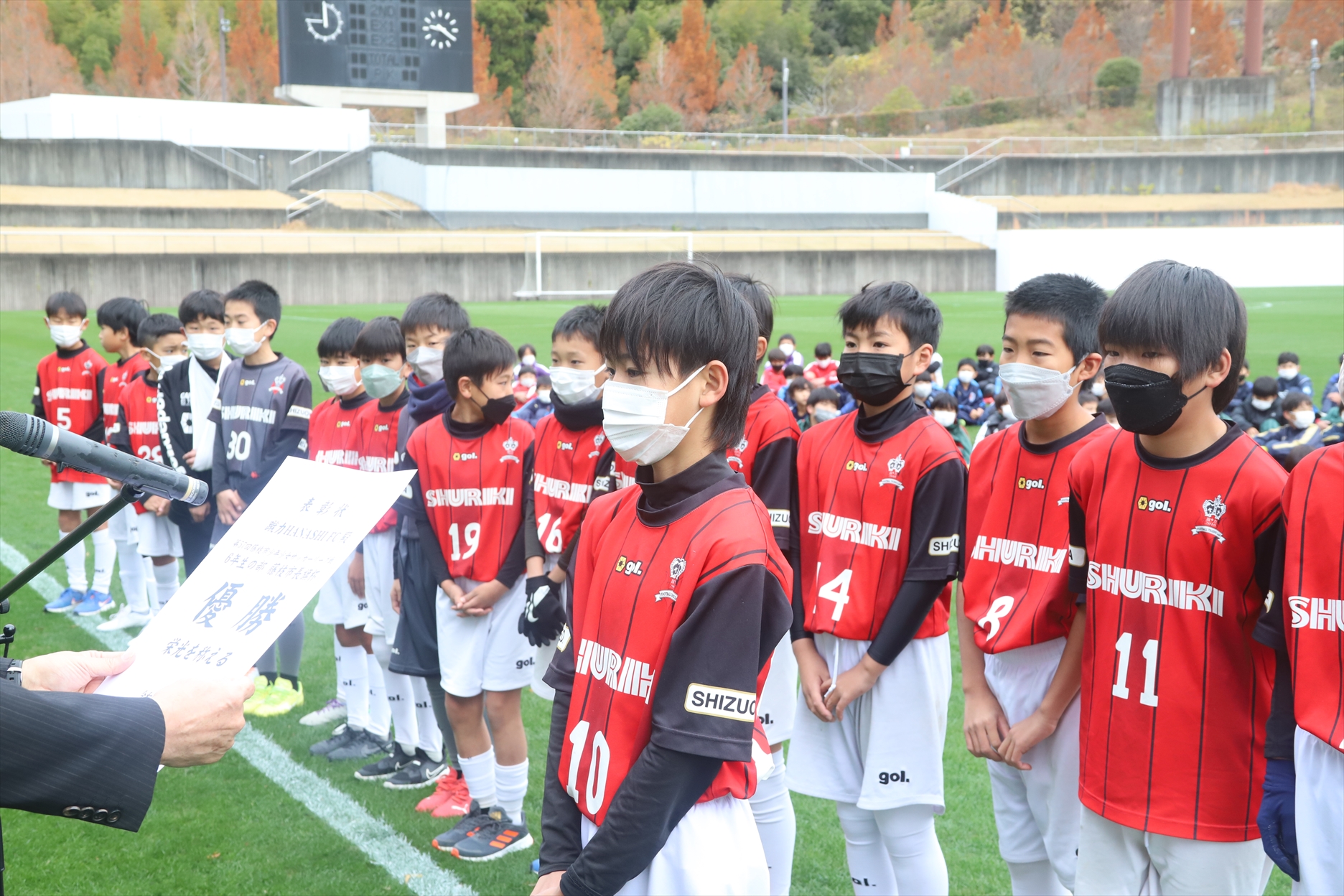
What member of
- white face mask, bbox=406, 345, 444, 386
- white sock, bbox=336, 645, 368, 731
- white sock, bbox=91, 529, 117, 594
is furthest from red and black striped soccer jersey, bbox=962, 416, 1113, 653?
white sock, bbox=91, 529, 117, 594

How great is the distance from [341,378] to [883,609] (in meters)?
3.20

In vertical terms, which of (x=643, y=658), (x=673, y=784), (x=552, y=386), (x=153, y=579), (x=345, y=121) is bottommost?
(x=153, y=579)

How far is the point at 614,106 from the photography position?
6781cm

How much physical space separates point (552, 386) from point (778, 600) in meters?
2.35

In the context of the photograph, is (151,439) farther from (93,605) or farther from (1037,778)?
(1037,778)

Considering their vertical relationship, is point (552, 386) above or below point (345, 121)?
below

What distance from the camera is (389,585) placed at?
520 cm

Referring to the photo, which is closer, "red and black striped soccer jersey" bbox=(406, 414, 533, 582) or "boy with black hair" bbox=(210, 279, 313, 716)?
"red and black striped soccer jersey" bbox=(406, 414, 533, 582)

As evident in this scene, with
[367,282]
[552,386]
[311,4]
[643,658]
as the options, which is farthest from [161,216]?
[643,658]

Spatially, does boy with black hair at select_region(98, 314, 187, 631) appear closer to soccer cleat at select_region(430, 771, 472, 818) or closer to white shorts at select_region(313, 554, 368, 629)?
white shorts at select_region(313, 554, 368, 629)

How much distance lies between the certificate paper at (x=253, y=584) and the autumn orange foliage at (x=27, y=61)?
6754 centimetres

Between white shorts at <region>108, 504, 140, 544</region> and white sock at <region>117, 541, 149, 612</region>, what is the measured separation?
126mm

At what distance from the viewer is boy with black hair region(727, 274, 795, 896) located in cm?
367

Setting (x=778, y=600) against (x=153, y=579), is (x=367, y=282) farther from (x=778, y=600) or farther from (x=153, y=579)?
(x=778, y=600)
